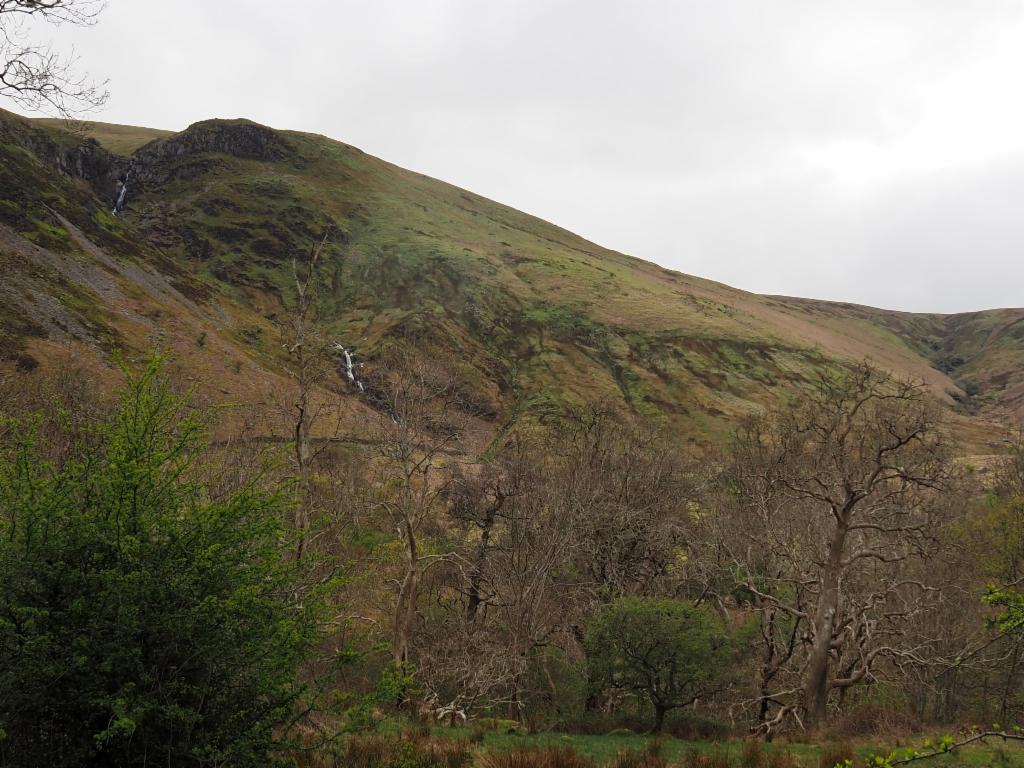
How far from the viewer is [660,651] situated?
22047mm

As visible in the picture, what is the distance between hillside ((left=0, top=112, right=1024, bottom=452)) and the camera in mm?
70688

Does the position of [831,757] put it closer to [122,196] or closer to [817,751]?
[817,751]

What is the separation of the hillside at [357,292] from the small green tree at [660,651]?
155ft

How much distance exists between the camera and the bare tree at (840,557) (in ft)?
59.0

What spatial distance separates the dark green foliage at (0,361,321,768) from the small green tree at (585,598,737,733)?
53.9 feet

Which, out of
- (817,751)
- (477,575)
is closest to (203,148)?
(477,575)

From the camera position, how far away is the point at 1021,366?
16675cm

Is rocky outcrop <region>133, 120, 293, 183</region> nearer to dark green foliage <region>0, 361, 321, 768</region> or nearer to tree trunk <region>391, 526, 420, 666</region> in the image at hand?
tree trunk <region>391, 526, 420, 666</region>

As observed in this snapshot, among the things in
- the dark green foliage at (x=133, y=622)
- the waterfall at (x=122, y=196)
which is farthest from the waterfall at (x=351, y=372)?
the dark green foliage at (x=133, y=622)

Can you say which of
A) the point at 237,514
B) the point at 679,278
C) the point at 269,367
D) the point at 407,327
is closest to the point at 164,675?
the point at 237,514

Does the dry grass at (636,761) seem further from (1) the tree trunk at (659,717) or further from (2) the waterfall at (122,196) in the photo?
(2) the waterfall at (122,196)

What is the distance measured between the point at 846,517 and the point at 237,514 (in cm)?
1628

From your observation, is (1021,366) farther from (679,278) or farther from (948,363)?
(679,278)

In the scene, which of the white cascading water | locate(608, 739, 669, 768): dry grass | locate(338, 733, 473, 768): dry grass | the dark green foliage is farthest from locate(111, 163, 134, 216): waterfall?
locate(608, 739, 669, 768): dry grass
